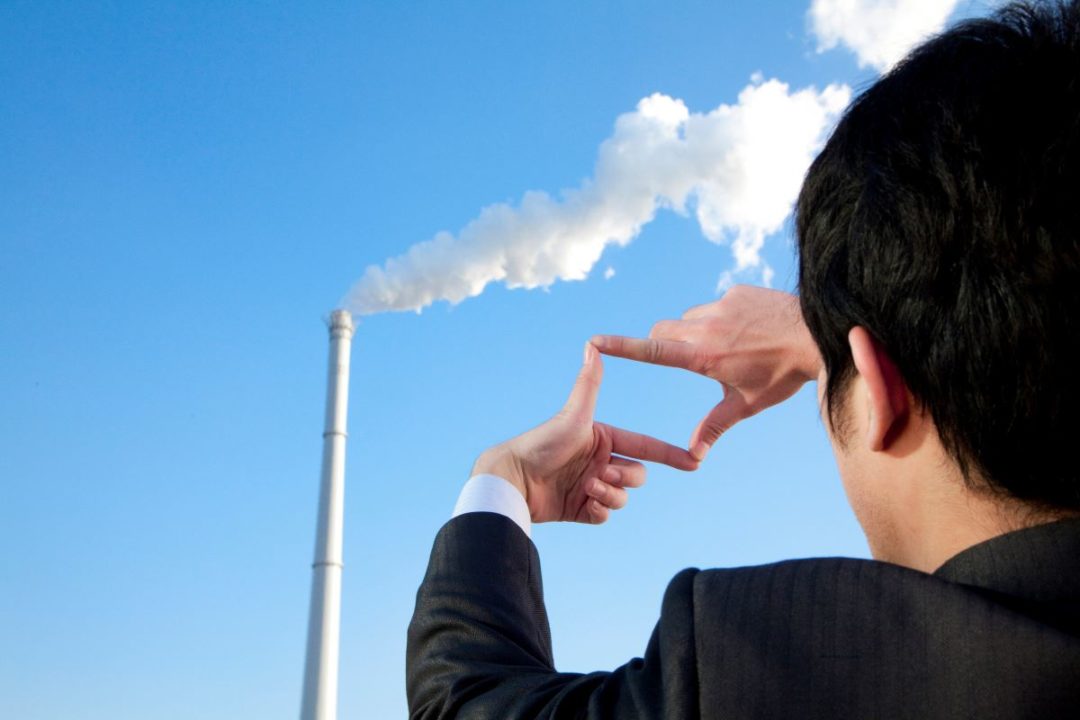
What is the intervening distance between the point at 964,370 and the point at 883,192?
21 cm

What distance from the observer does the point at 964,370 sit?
113 centimetres

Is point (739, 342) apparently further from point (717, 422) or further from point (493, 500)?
point (493, 500)

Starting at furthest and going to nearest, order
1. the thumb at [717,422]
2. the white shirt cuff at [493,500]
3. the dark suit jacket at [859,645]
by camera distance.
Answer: the thumb at [717,422], the white shirt cuff at [493,500], the dark suit jacket at [859,645]

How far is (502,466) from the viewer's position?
185 cm

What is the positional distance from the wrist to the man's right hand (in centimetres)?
26

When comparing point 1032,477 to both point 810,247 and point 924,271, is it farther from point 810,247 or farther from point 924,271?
point 810,247

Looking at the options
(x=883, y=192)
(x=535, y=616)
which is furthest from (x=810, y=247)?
(x=535, y=616)

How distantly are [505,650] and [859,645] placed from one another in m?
0.51

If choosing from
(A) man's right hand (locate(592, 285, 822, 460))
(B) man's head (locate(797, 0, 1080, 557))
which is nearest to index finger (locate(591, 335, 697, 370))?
(A) man's right hand (locate(592, 285, 822, 460))

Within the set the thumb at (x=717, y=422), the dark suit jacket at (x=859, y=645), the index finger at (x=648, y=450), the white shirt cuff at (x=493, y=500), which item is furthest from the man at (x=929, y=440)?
the index finger at (x=648, y=450)

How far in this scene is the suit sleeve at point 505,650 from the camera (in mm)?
1106

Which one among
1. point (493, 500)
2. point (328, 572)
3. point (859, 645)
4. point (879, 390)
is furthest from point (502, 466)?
point (328, 572)

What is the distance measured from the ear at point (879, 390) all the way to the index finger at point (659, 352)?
62 centimetres

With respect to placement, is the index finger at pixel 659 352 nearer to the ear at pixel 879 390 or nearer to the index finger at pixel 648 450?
the index finger at pixel 648 450
